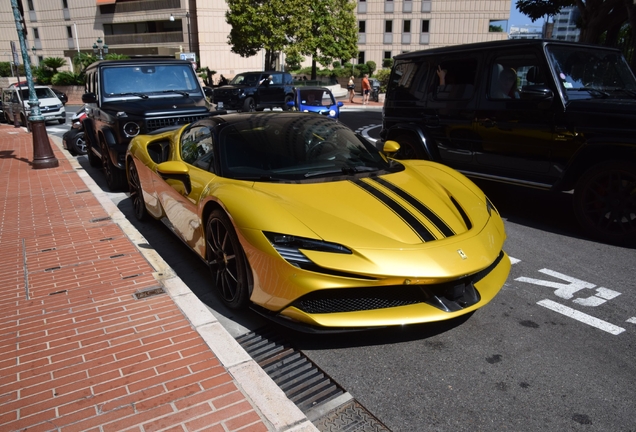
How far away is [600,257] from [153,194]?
459 cm

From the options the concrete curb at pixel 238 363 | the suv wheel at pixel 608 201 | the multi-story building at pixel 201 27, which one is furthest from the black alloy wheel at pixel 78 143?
the multi-story building at pixel 201 27

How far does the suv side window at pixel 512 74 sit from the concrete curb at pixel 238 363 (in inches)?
173

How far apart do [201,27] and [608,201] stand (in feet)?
160

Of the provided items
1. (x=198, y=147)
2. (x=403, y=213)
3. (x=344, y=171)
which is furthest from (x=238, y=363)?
(x=198, y=147)

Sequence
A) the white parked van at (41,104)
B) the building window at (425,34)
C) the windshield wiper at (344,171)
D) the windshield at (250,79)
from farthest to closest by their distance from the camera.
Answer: the building window at (425,34) → the windshield at (250,79) → the white parked van at (41,104) → the windshield wiper at (344,171)

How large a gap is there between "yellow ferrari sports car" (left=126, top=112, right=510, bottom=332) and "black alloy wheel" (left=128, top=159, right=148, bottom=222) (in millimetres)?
1386

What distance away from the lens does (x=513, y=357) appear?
3162mm

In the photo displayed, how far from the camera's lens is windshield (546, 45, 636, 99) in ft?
18.6

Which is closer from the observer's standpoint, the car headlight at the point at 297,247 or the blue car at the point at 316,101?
the car headlight at the point at 297,247

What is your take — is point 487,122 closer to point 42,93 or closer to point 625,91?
point 625,91

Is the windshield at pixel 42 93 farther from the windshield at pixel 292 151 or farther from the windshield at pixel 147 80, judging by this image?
the windshield at pixel 292 151

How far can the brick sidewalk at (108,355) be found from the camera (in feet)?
8.39

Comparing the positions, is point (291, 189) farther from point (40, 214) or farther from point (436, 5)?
point (436, 5)

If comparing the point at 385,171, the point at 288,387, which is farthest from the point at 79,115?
the point at 288,387
